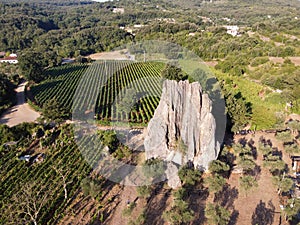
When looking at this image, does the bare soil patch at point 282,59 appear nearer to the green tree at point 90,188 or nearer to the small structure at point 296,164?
the small structure at point 296,164

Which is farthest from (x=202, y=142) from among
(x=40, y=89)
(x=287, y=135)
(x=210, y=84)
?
(x=40, y=89)

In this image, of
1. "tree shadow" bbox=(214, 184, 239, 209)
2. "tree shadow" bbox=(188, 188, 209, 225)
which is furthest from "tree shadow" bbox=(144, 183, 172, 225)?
"tree shadow" bbox=(214, 184, 239, 209)

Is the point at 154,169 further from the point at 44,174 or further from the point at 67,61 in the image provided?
the point at 67,61

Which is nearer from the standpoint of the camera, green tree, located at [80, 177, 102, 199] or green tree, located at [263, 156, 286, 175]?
green tree, located at [80, 177, 102, 199]

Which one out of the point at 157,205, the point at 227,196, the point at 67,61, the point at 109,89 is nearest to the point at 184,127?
the point at 227,196

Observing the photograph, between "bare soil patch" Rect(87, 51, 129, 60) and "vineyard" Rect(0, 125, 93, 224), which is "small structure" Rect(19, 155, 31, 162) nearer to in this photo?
"vineyard" Rect(0, 125, 93, 224)

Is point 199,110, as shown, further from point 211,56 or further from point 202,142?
point 211,56
